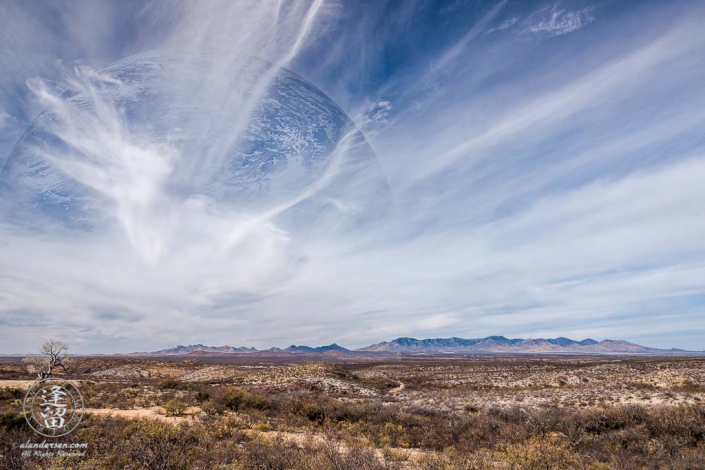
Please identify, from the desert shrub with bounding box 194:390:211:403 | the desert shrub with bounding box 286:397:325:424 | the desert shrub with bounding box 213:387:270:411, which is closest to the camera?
the desert shrub with bounding box 286:397:325:424

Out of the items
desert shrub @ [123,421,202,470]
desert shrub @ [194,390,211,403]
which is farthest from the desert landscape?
desert shrub @ [194,390,211,403]

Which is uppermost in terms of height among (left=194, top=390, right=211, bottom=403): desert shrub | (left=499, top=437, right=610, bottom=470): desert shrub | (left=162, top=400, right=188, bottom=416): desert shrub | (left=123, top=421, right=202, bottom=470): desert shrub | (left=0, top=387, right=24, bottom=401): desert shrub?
(left=123, top=421, right=202, bottom=470): desert shrub

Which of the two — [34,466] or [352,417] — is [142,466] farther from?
[352,417]

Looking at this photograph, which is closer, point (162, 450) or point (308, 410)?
point (162, 450)

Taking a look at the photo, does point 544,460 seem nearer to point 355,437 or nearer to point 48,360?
point 355,437

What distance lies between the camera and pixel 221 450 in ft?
32.0

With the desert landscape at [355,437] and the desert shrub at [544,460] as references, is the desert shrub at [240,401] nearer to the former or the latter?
the desert landscape at [355,437]

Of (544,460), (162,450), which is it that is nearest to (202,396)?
(162,450)

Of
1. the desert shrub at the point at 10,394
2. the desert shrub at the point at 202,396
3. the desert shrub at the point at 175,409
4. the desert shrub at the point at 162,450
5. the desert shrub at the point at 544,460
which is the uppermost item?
the desert shrub at the point at 162,450

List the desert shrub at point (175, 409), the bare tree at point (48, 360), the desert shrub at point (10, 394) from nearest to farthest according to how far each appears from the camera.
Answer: the desert shrub at point (175, 409) < the desert shrub at point (10, 394) < the bare tree at point (48, 360)

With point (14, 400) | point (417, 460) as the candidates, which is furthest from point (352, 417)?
point (14, 400)

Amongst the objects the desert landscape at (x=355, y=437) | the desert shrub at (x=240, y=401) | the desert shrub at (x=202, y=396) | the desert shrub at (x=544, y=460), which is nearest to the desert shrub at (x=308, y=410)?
the desert landscape at (x=355, y=437)

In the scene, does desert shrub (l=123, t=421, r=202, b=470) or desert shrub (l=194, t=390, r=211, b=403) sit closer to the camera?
desert shrub (l=123, t=421, r=202, b=470)

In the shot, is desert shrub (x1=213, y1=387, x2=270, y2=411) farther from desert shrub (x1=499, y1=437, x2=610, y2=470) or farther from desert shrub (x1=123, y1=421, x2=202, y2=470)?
desert shrub (x1=499, y1=437, x2=610, y2=470)
